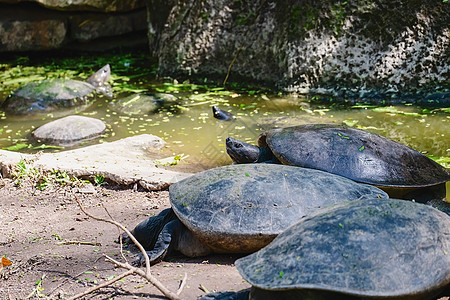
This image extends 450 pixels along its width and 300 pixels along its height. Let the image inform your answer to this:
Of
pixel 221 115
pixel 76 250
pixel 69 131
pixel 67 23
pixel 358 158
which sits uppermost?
pixel 67 23

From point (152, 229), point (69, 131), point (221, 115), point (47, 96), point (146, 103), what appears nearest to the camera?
point (152, 229)

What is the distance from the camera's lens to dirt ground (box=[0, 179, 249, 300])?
2.78m

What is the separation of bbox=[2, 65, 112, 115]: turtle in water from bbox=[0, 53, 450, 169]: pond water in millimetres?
266

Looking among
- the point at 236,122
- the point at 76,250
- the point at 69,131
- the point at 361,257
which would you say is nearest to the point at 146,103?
the point at 69,131

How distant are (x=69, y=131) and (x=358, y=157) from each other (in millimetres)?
4325

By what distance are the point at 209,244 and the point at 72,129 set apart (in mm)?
4335

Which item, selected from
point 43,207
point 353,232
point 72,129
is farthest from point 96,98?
point 353,232

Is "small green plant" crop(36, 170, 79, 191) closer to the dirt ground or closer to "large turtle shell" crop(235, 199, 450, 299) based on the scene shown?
the dirt ground

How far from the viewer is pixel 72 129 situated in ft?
22.5

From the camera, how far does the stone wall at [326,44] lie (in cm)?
779

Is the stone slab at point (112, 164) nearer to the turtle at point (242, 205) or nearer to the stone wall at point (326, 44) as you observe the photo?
the turtle at point (242, 205)

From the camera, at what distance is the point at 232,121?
23.7ft

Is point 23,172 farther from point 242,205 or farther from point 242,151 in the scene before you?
point 242,205

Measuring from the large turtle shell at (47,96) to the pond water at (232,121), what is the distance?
27 centimetres
